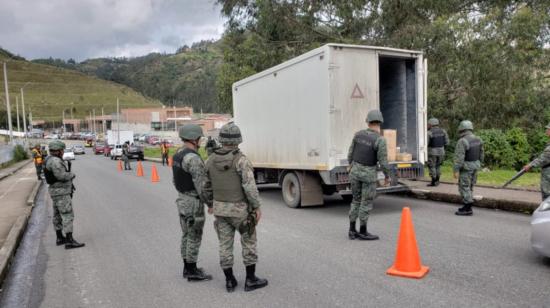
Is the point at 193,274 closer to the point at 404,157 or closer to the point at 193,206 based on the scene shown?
the point at 193,206

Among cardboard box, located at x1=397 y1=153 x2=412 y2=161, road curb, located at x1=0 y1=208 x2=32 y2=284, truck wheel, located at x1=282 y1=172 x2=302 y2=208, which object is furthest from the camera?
truck wheel, located at x1=282 y1=172 x2=302 y2=208

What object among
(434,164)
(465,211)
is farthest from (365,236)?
(434,164)

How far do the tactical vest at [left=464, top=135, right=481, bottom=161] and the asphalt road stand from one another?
3.45ft

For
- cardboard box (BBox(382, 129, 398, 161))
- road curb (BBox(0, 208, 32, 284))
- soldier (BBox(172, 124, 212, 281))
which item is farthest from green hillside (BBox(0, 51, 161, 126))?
soldier (BBox(172, 124, 212, 281))

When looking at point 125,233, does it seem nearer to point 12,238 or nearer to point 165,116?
point 12,238

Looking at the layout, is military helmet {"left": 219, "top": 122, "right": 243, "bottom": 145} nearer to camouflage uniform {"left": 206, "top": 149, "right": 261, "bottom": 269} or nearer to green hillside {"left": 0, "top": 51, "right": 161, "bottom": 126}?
camouflage uniform {"left": 206, "top": 149, "right": 261, "bottom": 269}

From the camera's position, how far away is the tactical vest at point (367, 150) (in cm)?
653

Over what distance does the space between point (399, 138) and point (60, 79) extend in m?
166

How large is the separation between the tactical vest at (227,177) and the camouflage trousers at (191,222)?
47 cm

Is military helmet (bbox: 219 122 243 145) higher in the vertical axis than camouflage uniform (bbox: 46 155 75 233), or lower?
higher

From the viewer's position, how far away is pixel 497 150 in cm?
1423

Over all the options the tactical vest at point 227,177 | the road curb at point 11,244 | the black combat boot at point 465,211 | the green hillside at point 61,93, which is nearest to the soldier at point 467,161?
the black combat boot at point 465,211

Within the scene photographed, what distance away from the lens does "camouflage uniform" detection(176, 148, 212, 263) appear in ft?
16.1

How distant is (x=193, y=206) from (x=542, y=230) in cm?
379
